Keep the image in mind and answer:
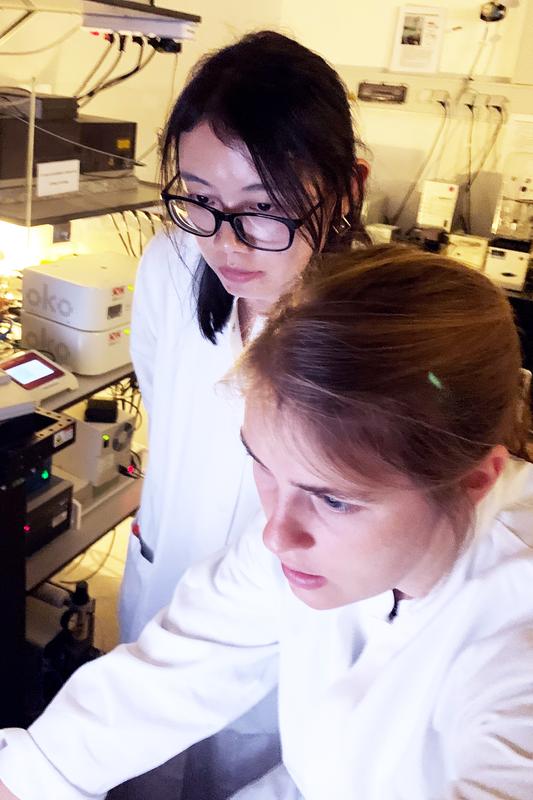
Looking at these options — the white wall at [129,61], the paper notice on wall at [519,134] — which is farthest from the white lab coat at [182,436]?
the paper notice on wall at [519,134]

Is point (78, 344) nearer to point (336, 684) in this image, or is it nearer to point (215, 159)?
point (215, 159)

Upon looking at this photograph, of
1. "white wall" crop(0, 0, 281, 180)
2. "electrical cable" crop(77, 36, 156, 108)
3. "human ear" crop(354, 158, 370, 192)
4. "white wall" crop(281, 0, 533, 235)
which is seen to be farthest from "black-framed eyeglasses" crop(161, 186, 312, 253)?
"white wall" crop(281, 0, 533, 235)

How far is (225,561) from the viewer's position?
2.96ft

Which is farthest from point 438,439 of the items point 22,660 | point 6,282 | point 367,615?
point 6,282

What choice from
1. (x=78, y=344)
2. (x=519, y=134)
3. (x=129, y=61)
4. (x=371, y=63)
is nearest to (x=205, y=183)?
(x=78, y=344)

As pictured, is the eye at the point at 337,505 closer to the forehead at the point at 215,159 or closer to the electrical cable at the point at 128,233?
the forehead at the point at 215,159

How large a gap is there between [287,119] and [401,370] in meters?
0.51

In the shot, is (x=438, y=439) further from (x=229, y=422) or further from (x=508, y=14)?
(x=508, y=14)

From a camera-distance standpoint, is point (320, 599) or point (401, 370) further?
point (320, 599)

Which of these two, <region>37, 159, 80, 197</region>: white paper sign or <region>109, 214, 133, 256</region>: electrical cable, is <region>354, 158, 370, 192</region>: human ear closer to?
<region>37, 159, 80, 197</region>: white paper sign

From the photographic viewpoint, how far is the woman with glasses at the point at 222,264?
3.06 ft

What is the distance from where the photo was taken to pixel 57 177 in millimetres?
1604

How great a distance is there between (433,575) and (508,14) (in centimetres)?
285

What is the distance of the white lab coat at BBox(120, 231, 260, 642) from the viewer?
3.79 feet
